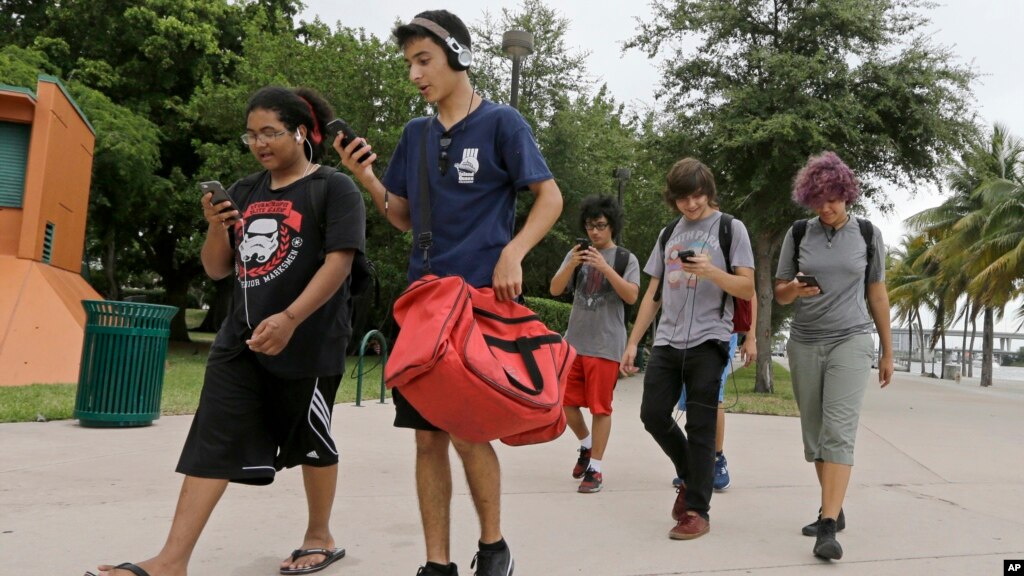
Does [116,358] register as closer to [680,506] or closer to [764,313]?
[680,506]

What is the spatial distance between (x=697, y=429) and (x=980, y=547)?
149 centimetres

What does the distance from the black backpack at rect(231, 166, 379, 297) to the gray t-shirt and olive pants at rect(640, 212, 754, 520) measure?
5.82 feet

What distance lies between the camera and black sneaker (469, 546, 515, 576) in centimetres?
288

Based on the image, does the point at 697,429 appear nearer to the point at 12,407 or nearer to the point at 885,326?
the point at 885,326

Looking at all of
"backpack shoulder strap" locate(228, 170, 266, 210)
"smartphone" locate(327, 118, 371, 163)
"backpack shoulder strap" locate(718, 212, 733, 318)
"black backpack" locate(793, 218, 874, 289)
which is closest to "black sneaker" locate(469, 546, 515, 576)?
"smartphone" locate(327, 118, 371, 163)

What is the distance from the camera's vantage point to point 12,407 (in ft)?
26.5

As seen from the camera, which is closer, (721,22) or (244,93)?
(721,22)

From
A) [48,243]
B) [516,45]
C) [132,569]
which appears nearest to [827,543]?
[132,569]

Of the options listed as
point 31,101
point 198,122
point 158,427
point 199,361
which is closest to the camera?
point 158,427

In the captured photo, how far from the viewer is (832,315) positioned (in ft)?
14.4

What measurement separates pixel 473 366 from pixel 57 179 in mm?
12802

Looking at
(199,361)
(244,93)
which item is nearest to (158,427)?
(199,361)

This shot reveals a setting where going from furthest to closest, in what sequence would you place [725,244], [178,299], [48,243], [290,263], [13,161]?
1. [178,299]
2. [48,243]
3. [13,161]
4. [725,244]
5. [290,263]

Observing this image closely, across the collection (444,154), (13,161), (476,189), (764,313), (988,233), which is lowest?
(476,189)
